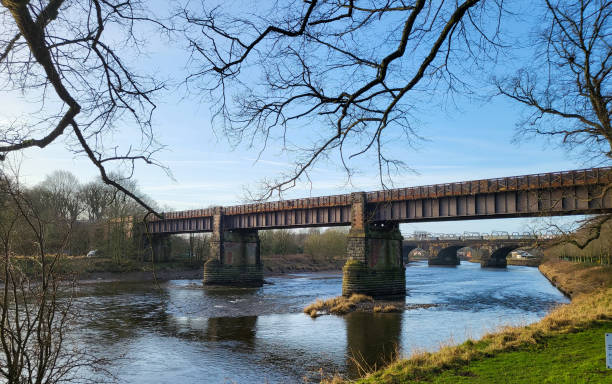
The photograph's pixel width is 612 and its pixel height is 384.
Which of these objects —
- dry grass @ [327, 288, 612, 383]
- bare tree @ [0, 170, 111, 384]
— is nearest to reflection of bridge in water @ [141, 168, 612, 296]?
dry grass @ [327, 288, 612, 383]

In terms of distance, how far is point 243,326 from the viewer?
26.9m

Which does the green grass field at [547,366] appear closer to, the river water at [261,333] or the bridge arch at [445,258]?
the river water at [261,333]

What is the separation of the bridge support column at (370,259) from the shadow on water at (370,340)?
974cm

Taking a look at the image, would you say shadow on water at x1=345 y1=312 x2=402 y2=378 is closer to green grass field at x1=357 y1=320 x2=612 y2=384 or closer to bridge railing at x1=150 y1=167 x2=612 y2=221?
green grass field at x1=357 y1=320 x2=612 y2=384

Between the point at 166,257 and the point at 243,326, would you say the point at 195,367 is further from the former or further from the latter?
the point at 166,257

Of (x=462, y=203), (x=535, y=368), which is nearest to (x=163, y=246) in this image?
(x=462, y=203)

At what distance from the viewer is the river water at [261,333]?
16.9 metres

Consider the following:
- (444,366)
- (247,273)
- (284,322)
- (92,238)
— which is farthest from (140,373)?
(92,238)

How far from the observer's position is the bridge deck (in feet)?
107

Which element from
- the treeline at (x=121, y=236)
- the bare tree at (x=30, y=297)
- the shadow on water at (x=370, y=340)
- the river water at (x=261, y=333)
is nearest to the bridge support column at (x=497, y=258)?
the treeline at (x=121, y=236)

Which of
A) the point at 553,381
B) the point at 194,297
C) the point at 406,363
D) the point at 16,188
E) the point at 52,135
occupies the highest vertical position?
the point at 52,135

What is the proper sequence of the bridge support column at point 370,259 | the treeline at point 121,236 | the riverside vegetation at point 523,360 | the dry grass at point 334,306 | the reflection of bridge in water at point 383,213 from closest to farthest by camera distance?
the riverside vegetation at point 523,360 < the dry grass at point 334,306 < the reflection of bridge in water at point 383,213 < the bridge support column at point 370,259 < the treeline at point 121,236

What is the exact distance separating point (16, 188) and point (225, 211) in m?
59.0

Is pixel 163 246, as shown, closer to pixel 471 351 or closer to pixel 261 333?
pixel 261 333
